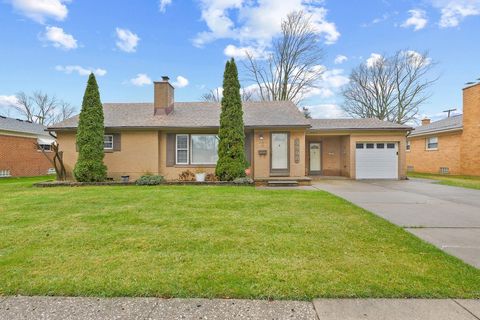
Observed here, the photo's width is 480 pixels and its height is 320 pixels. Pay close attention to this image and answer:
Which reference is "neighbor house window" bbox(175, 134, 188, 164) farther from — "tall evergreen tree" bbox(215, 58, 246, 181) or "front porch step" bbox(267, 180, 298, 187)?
"front porch step" bbox(267, 180, 298, 187)

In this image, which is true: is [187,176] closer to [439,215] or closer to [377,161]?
[439,215]

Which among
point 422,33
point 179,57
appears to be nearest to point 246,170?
point 179,57

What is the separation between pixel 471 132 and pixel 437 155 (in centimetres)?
300

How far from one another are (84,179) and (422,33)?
2202cm

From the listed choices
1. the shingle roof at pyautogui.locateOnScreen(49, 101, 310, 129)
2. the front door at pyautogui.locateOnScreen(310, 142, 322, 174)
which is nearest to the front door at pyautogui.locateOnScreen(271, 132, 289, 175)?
the shingle roof at pyautogui.locateOnScreen(49, 101, 310, 129)

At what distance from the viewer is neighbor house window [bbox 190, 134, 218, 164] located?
13758 mm

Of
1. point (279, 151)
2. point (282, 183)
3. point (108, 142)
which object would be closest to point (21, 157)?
point (108, 142)

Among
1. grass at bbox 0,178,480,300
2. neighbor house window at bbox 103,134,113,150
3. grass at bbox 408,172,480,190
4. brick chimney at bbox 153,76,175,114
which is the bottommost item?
grass at bbox 0,178,480,300

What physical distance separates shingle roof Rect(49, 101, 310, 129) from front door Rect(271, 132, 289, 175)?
0.73 m

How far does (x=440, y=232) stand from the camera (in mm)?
4879

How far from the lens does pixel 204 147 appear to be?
13805mm

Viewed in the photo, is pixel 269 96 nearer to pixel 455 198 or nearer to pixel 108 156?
pixel 108 156

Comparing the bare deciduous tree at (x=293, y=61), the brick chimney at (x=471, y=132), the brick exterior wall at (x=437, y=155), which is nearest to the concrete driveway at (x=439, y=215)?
the brick chimney at (x=471, y=132)

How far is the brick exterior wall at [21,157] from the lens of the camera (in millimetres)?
18120
